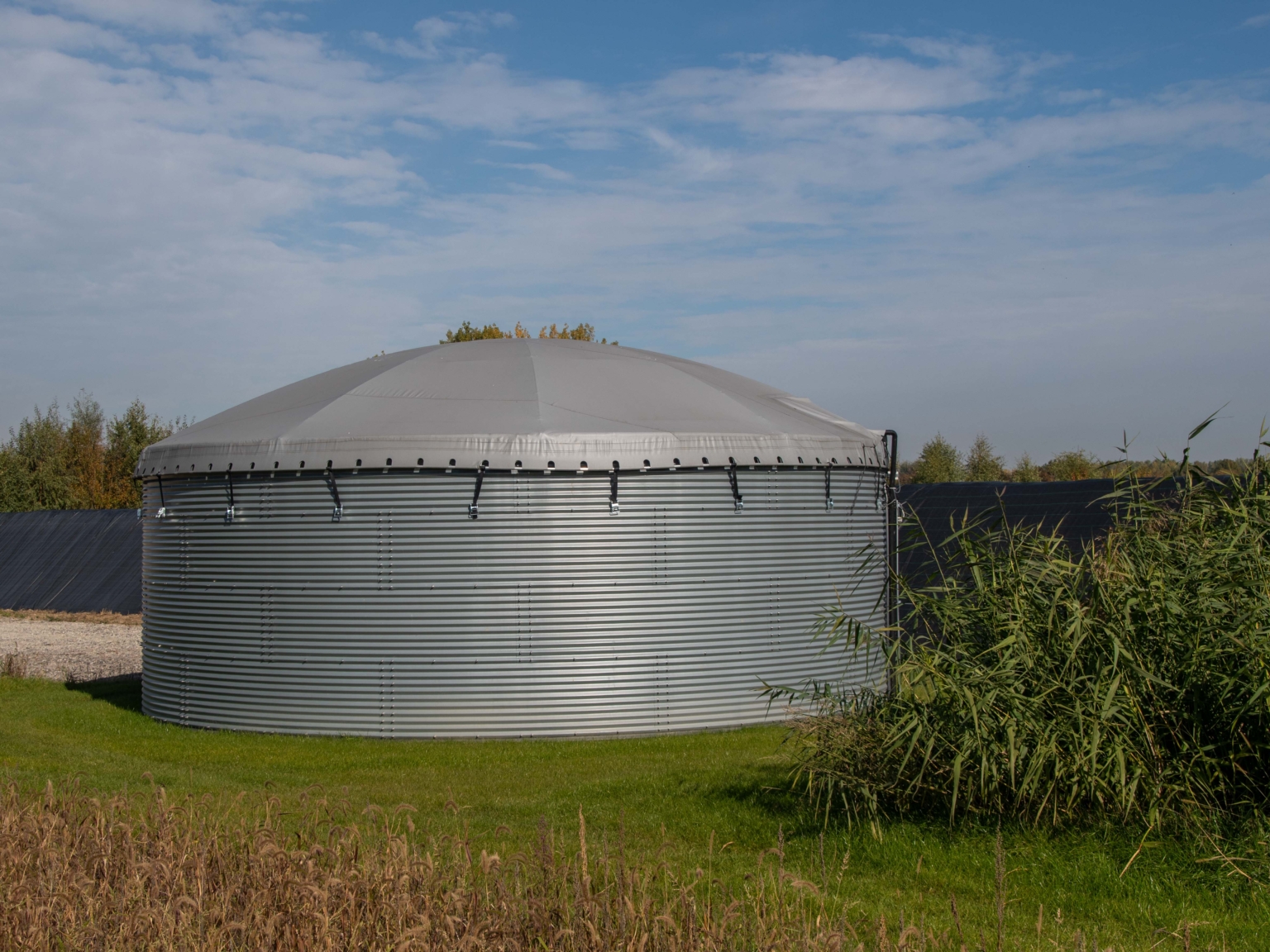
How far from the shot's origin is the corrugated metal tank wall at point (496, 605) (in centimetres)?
1140

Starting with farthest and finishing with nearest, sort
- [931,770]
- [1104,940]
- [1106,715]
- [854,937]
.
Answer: [931,770] → [1106,715] → [1104,940] → [854,937]

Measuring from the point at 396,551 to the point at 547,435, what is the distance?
1.94 m

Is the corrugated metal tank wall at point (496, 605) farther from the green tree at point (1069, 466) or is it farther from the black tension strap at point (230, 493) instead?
the green tree at point (1069, 466)

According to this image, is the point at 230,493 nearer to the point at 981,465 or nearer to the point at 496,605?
the point at 496,605

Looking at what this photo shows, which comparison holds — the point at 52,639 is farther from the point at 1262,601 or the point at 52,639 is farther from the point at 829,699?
the point at 1262,601

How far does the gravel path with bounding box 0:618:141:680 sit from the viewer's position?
61.3ft

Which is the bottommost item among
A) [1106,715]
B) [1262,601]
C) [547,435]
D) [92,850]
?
[92,850]

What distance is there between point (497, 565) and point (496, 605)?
0.40 meters

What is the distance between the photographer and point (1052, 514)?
19.2 meters

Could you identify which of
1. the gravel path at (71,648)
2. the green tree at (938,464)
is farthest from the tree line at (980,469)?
the gravel path at (71,648)

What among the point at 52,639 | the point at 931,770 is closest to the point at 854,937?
the point at 931,770

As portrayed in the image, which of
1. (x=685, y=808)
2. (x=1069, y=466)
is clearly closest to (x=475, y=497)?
(x=685, y=808)

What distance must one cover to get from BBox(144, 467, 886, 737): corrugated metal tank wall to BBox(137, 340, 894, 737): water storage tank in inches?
0.8

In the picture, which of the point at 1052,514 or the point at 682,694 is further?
the point at 1052,514
